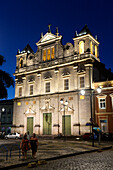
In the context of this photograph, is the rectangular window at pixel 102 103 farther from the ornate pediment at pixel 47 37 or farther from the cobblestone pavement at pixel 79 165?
the cobblestone pavement at pixel 79 165

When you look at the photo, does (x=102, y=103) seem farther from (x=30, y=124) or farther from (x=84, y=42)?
(x=30, y=124)

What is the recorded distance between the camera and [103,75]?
144ft

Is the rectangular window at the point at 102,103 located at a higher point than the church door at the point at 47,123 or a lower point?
higher

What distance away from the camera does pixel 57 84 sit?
1625 inches

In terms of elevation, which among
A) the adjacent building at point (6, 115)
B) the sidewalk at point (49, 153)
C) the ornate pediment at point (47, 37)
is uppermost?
the ornate pediment at point (47, 37)

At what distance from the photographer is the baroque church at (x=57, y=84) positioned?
37.8 metres

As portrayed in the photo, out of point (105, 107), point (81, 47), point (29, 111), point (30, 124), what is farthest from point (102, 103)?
point (30, 124)

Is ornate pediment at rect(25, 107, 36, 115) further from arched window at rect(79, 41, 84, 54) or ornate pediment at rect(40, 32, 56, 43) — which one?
arched window at rect(79, 41, 84, 54)

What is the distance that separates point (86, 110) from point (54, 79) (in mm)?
10016

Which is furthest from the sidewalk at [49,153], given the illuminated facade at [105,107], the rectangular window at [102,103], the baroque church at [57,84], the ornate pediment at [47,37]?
the ornate pediment at [47,37]

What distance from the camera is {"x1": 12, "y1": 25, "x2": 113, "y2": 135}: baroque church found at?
37812mm

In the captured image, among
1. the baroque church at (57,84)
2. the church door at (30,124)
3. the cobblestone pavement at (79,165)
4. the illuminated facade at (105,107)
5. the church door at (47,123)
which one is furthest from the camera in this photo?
the church door at (30,124)

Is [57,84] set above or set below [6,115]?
above

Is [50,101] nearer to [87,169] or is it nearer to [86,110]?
[86,110]
